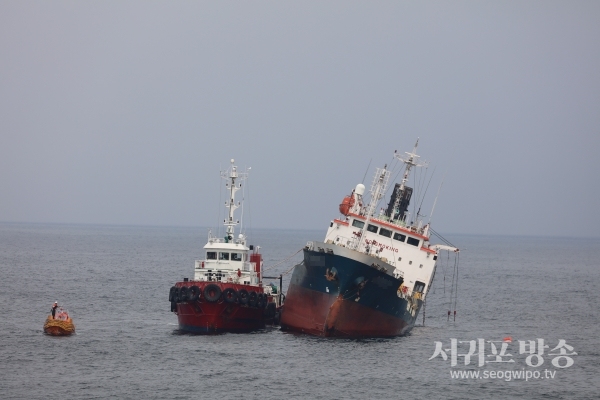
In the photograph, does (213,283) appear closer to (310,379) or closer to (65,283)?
(310,379)

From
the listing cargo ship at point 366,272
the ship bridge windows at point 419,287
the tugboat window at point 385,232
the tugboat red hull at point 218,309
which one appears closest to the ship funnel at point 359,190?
the listing cargo ship at point 366,272

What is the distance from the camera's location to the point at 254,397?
136ft

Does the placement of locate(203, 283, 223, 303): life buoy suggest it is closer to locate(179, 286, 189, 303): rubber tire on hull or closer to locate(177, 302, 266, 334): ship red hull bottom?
locate(177, 302, 266, 334): ship red hull bottom

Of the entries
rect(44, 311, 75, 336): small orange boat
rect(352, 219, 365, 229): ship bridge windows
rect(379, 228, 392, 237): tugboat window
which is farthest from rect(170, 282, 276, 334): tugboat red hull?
rect(379, 228, 392, 237): tugboat window

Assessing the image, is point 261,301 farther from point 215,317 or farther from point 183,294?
point 183,294

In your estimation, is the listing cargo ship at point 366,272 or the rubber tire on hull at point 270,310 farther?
the rubber tire on hull at point 270,310

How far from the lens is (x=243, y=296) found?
5525 centimetres

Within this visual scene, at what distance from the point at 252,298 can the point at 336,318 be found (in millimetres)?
5179

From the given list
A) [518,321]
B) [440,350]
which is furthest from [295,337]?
[518,321]

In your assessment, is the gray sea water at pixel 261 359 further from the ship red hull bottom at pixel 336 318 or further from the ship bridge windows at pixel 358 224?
the ship bridge windows at pixel 358 224

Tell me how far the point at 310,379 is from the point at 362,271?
10.3 m

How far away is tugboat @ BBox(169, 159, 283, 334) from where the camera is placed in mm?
54375

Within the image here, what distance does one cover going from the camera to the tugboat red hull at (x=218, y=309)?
2140 inches

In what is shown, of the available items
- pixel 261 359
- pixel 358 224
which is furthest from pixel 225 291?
pixel 358 224
